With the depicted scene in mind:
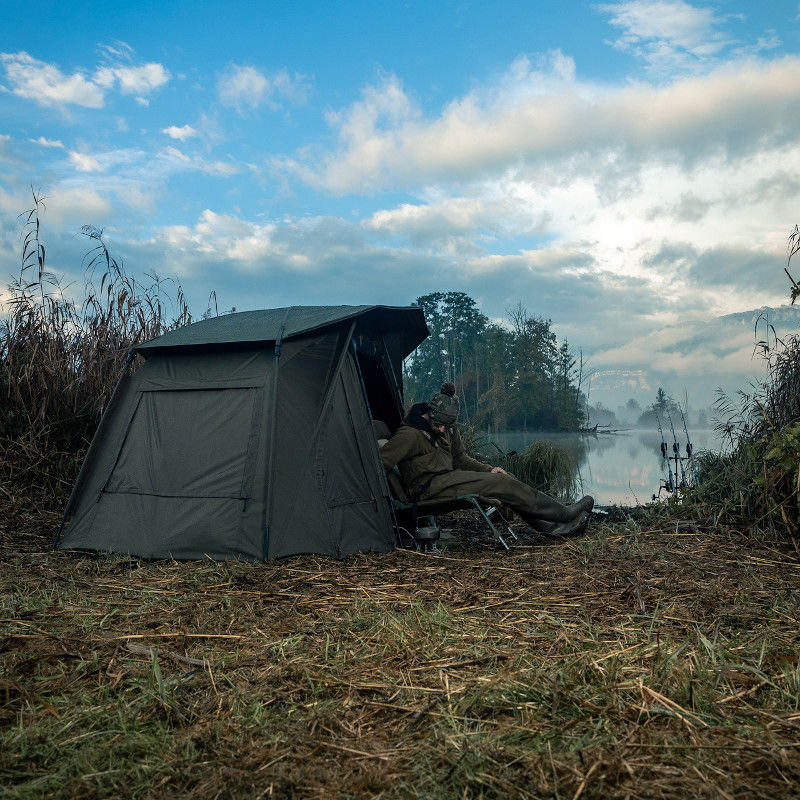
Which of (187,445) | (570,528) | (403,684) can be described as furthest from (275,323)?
(403,684)

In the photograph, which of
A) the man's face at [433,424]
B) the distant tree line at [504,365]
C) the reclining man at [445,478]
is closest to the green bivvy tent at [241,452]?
the reclining man at [445,478]

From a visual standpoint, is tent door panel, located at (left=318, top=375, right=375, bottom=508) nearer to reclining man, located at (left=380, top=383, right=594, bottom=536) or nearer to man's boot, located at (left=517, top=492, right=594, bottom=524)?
reclining man, located at (left=380, top=383, right=594, bottom=536)

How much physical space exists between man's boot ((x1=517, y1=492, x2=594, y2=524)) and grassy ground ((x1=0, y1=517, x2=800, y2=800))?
4.67 ft

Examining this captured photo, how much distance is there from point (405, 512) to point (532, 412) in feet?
162

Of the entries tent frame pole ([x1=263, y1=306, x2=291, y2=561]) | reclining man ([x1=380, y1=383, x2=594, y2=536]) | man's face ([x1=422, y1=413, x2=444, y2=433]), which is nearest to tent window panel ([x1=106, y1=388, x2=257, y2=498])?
tent frame pole ([x1=263, y1=306, x2=291, y2=561])

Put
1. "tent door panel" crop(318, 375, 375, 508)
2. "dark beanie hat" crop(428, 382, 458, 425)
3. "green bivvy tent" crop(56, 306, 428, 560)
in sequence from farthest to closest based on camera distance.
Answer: "dark beanie hat" crop(428, 382, 458, 425) → "tent door panel" crop(318, 375, 375, 508) → "green bivvy tent" crop(56, 306, 428, 560)

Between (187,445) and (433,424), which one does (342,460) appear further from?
(187,445)

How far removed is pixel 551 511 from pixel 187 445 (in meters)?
3.54

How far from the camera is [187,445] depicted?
242 inches

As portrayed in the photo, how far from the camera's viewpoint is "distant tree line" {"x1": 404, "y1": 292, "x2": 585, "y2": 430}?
5475cm

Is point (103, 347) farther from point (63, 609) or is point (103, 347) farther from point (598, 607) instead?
point (598, 607)

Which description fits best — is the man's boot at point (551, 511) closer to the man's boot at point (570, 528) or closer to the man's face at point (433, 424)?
the man's boot at point (570, 528)

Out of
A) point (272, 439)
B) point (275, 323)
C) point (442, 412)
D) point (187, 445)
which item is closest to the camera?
point (272, 439)

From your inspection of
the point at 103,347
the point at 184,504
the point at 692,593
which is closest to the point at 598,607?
the point at 692,593
